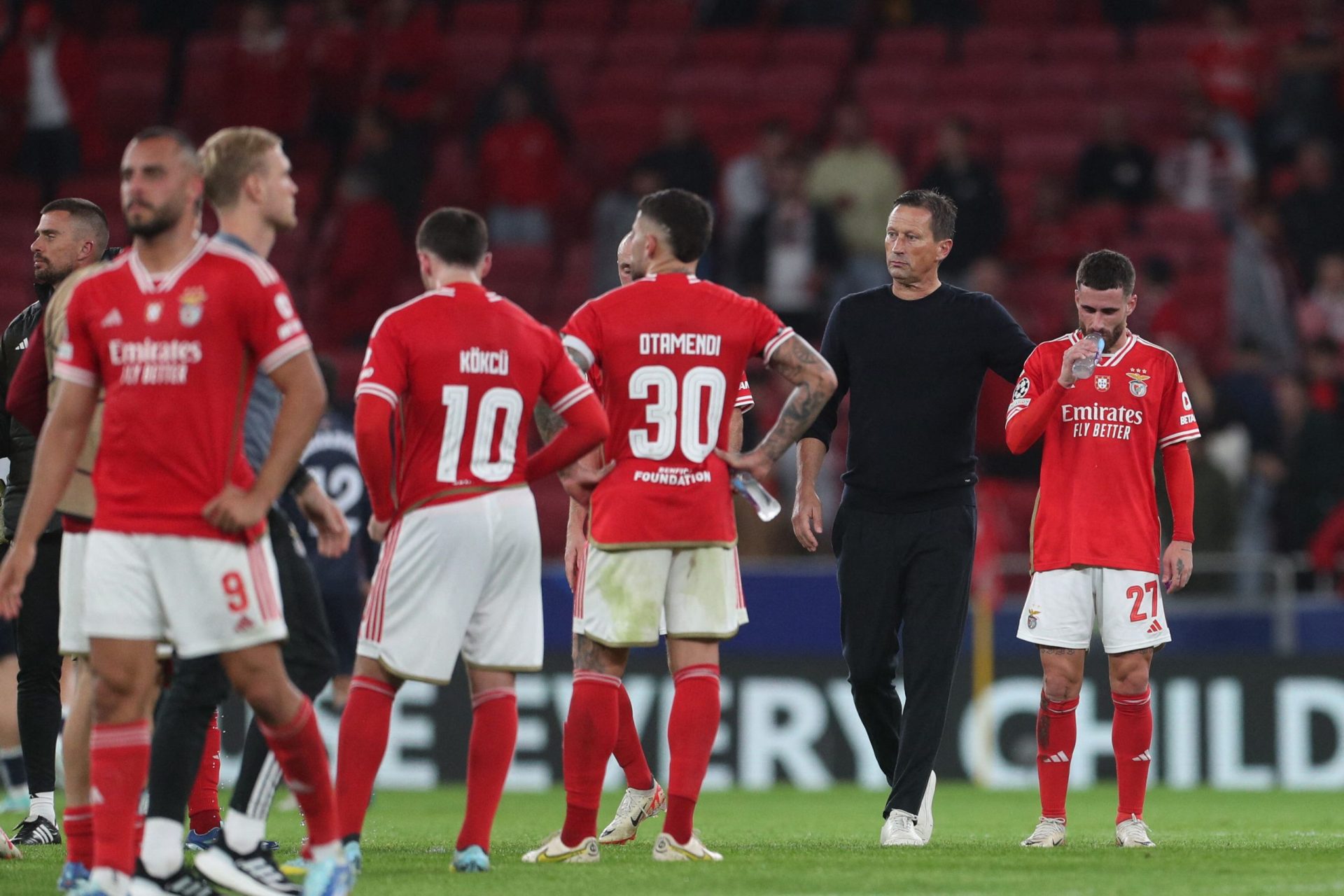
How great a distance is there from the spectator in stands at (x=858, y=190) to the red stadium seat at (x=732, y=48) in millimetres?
A: 2971

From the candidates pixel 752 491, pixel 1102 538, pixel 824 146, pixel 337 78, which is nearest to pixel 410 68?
pixel 337 78

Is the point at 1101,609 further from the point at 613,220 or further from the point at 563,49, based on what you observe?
the point at 563,49

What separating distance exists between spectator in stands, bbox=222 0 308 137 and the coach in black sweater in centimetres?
1135

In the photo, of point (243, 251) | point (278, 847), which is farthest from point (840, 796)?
point (243, 251)

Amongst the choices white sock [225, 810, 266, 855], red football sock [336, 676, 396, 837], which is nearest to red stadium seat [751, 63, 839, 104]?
red football sock [336, 676, 396, 837]

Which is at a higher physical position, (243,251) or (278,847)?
(243,251)

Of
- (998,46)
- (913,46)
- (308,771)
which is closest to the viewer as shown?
(308,771)

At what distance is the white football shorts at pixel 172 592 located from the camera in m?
5.63

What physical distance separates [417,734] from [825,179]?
6.14 meters

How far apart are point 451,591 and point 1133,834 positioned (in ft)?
10.0

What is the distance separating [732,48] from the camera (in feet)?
64.1

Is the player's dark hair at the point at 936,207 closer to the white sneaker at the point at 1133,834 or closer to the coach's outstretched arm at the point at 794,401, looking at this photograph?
the coach's outstretched arm at the point at 794,401

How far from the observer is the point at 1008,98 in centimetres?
1850

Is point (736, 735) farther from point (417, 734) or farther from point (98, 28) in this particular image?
point (98, 28)
